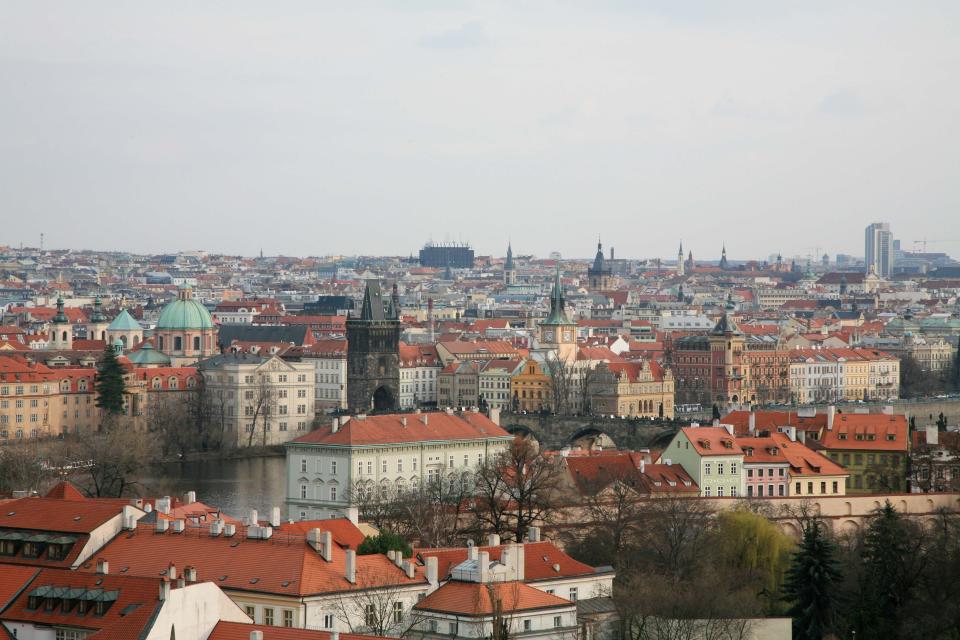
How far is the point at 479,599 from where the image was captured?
32.7 meters

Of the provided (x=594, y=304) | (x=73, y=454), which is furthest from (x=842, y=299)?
(x=73, y=454)

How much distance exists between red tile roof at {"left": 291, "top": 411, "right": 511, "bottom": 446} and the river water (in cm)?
210

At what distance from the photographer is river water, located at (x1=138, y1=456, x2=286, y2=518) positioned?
2307 inches

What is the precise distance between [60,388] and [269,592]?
53219 millimetres

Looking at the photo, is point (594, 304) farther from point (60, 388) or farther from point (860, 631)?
point (860, 631)

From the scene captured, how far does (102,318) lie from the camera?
11606 cm

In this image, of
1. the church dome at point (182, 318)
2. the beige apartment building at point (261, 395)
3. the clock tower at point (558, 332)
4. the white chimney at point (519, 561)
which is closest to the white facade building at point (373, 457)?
the white chimney at point (519, 561)

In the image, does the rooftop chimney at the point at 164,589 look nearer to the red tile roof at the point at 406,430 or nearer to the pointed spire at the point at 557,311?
the red tile roof at the point at 406,430

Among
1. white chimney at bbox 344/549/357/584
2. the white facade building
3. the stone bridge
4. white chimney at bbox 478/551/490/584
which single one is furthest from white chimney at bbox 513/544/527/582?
the stone bridge

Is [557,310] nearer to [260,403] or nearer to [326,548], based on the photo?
[260,403]

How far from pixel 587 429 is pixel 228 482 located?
55.6ft

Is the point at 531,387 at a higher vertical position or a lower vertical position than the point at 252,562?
lower

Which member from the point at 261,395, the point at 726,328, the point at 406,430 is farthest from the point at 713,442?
the point at 726,328

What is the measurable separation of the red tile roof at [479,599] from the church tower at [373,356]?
197 feet
